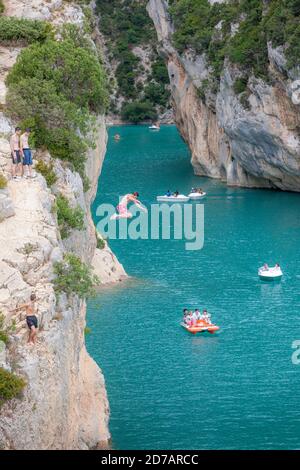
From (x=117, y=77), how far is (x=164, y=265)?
381 ft

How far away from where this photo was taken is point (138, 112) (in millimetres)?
164875

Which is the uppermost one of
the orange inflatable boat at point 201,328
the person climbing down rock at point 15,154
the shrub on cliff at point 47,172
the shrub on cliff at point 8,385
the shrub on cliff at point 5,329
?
the person climbing down rock at point 15,154

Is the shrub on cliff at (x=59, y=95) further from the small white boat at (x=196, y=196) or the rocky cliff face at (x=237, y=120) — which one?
the small white boat at (x=196, y=196)

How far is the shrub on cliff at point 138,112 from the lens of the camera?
538ft

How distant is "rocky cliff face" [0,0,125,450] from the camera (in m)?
24.5

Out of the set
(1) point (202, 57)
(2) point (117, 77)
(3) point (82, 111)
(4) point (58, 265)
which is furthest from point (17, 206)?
(2) point (117, 77)

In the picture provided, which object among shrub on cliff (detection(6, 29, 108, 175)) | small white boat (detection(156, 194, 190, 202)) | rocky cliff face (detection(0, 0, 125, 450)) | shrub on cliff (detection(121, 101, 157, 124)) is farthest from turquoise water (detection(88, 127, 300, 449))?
shrub on cliff (detection(121, 101, 157, 124))

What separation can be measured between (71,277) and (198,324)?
63.9ft

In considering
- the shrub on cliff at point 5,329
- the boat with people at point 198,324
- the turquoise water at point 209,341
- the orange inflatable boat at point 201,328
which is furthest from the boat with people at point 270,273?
the shrub on cliff at point 5,329

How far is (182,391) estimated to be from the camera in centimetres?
3825

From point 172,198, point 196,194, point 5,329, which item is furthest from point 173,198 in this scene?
point 5,329

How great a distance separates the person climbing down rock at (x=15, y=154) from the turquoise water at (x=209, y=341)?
957 centimetres

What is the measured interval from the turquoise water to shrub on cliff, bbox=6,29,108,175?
9.30 meters
